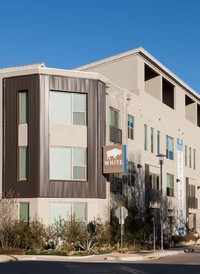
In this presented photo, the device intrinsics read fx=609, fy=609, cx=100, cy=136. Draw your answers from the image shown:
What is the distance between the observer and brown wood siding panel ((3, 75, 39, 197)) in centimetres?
3616

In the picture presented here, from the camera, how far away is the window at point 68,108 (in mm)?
37094

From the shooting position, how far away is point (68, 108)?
1474 inches

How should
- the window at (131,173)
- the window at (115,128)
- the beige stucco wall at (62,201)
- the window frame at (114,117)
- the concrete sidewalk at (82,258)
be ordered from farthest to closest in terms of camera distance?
the window at (131,173) → the window frame at (114,117) → the window at (115,128) → the beige stucco wall at (62,201) → the concrete sidewalk at (82,258)

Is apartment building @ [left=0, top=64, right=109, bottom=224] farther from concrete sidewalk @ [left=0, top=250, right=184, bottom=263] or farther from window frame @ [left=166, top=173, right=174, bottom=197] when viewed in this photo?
window frame @ [left=166, top=173, right=174, bottom=197]

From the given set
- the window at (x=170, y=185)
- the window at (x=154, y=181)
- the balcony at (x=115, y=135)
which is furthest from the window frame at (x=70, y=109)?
the window at (x=170, y=185)

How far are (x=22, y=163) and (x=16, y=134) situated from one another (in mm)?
1801

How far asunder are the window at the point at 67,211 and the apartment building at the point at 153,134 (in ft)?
11.8

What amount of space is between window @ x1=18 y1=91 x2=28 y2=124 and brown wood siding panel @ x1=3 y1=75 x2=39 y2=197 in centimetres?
28

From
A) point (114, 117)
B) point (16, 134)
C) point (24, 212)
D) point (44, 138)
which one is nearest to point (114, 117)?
point (114, 117)

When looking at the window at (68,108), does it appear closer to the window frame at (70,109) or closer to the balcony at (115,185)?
the window frame at (70,109)

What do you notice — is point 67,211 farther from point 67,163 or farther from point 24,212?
point 67,163

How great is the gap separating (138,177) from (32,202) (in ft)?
35.7

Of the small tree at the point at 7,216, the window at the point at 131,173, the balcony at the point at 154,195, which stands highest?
the window at the point at 131,173

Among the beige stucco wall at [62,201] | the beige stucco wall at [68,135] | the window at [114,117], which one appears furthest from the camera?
the window at [114,117]
